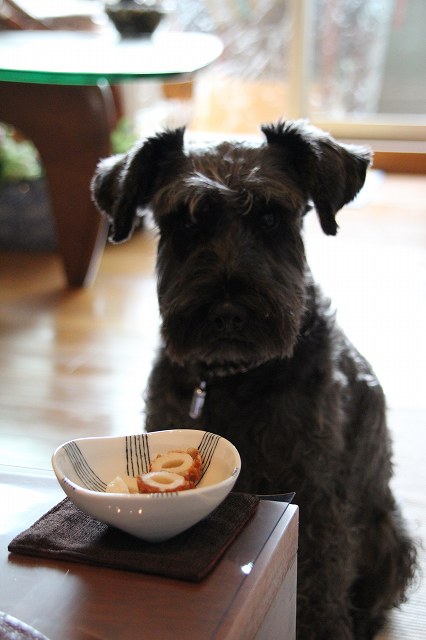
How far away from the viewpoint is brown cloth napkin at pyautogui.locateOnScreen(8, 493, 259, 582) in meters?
0.96

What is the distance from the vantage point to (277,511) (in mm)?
1071

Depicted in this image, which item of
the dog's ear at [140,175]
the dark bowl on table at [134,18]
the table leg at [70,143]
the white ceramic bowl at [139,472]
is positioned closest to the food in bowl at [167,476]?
the white ceramic bowl at [139,472]

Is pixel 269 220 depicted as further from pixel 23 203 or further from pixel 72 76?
pixel 23 203

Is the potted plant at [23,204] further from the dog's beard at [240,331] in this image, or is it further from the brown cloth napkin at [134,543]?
the brown cloth napkin at [134,543]

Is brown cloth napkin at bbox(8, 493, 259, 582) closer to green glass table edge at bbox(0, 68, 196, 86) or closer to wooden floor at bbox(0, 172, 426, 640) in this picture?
wooden floor at bbox(0, 172, 426, 640)

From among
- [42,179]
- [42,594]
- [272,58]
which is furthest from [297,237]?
[272,58]

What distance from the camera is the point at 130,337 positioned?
3.19m

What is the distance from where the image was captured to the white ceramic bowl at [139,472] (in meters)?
0.94

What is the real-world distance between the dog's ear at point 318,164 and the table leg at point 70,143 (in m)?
1.85

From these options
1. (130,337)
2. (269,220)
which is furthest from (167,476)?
(130,337)

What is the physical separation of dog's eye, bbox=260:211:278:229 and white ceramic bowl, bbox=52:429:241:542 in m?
0.64

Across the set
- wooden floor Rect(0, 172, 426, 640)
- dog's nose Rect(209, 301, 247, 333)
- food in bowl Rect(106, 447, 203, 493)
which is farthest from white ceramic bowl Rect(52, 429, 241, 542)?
wooden floor Rect(0, 172, 426, 640)

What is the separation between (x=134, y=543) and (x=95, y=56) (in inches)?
103

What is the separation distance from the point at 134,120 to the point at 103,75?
2341mm
